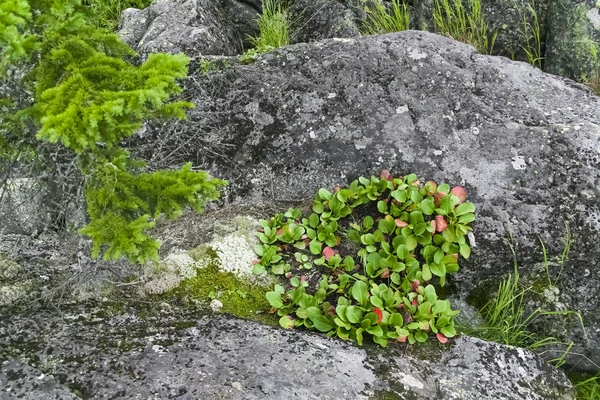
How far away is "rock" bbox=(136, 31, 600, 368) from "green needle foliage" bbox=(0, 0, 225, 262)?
129cm

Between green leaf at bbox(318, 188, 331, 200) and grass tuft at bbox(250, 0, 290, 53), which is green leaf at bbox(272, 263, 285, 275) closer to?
green leaf at bbox(318, 188, 331, 200)

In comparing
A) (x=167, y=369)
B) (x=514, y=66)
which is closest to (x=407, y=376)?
(x=167, y=369)

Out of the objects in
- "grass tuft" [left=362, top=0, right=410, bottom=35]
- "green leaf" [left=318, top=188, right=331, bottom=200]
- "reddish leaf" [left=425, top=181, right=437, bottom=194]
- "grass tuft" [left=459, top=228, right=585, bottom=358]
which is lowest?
"grass tuft" [left=459, top=228, right=585, bottom=358]

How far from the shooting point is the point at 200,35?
170 inches

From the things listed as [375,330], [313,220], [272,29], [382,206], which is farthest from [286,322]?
[272,29]

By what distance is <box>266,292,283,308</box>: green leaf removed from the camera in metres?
2.98

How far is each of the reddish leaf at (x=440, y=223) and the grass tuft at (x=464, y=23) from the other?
6.79ft

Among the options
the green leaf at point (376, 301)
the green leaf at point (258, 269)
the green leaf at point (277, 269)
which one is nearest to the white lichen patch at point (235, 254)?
the green leaf at point (258, 269)

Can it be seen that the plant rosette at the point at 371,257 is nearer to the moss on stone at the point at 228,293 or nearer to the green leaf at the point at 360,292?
the green leaf at the point at 360,292

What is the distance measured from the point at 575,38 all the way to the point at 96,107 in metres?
3.99

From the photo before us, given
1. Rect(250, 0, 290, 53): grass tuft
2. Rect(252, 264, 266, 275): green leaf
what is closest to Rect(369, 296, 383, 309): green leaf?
Rect(252, 264, 266, 275): green leaf

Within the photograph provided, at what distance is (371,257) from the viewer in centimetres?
322

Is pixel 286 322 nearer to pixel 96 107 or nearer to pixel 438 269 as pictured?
pixel 438 269

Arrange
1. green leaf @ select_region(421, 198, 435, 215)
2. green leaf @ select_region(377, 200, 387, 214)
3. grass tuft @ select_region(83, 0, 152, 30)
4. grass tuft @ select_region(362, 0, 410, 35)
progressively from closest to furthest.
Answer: green leaf @ select_region(421, 198, 435, 215) < green leaf @ select_region(377, 200, 387, 214) < grass tuft @ select_region(362, 0, 410, 35) < grass tuft @ select_region(83, 0, 152, 30)
